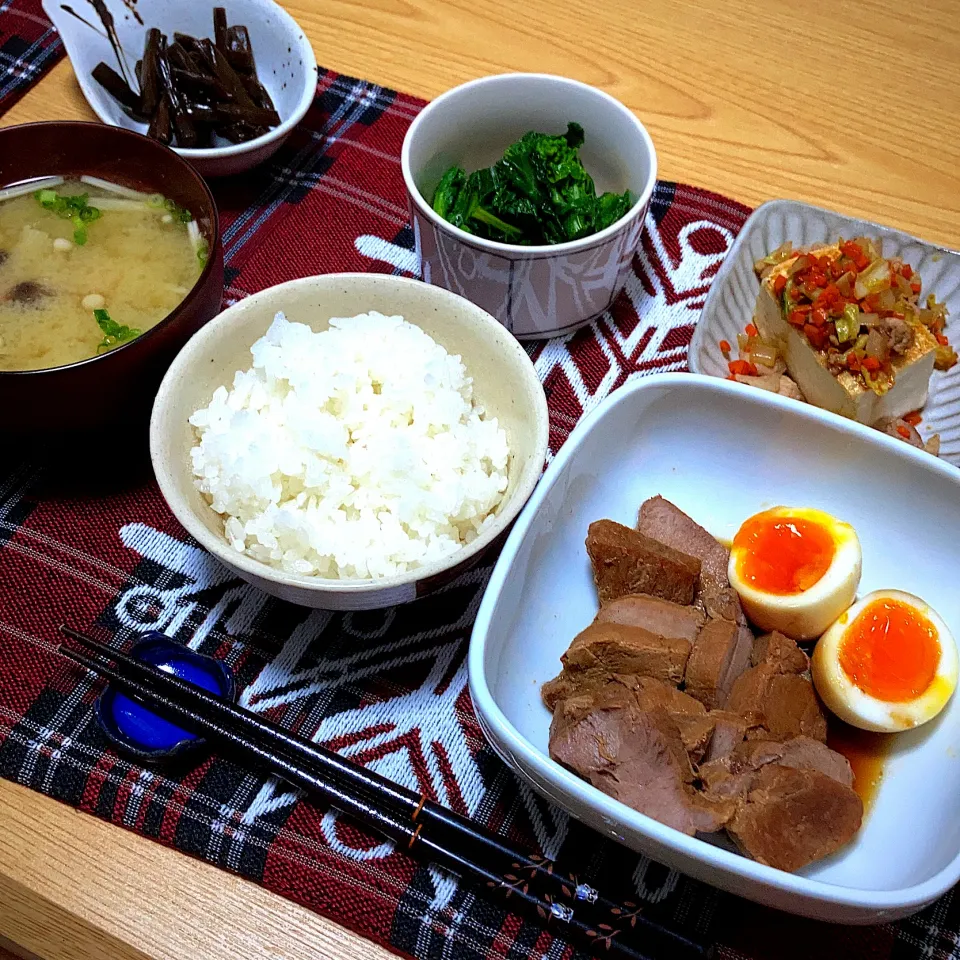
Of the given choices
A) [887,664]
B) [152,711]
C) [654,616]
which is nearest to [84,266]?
[152,711]

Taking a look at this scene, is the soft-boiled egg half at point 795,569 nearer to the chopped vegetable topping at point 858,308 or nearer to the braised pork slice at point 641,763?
the braised pork slice at point 641,763

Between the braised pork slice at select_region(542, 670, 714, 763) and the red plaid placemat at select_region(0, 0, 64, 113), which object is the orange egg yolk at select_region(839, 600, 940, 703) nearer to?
the braised pork slice at select_region(542, 670, 714, 763)

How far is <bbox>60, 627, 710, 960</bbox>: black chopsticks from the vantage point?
4.51ft

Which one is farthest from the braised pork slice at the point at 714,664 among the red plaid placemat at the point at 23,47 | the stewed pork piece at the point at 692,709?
the red plaid placemat at the point at 23,47

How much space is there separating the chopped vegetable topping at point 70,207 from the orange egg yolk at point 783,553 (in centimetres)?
158

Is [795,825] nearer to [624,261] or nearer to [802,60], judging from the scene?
[624,261]

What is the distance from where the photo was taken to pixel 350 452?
1.68 m

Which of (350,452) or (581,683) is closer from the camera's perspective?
(581,683)

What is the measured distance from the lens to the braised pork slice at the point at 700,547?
1.62 meters

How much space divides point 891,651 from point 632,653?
18.6 inches

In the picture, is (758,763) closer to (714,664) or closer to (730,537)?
(714,664)

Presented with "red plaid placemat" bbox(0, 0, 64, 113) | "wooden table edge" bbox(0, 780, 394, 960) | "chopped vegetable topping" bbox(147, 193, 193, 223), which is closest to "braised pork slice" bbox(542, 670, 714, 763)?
"wooden table edge" bbox(0, 780, 394, 960)

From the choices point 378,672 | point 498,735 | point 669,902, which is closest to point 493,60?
point 378,672

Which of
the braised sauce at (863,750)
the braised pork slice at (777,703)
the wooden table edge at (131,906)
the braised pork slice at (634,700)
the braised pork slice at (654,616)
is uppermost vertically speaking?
the braised pork slice at (654,616)
